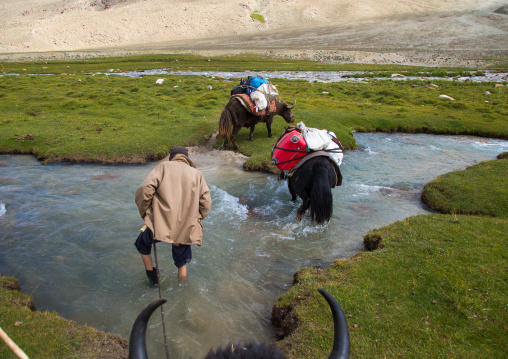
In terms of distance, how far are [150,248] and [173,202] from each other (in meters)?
0.93

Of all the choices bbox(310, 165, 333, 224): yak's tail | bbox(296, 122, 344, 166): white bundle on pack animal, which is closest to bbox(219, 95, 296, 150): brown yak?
bbox(296, 122, 344, 166): white bundle on pack animal

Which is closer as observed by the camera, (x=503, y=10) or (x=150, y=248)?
(x=150, y=248)

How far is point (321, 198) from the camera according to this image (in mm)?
6574

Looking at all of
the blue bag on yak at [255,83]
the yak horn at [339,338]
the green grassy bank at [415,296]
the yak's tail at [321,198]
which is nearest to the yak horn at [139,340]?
the yak horn at [339,338]

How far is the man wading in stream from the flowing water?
2.93 ft

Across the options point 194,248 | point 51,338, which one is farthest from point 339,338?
point 194,248

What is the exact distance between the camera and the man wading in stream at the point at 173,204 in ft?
14.6

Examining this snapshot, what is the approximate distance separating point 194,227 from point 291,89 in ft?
76.0

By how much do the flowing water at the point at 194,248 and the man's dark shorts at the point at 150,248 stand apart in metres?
0.56

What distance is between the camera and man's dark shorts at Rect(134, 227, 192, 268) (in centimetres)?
474

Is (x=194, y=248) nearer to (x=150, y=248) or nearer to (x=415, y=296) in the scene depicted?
(x=150, y=248)

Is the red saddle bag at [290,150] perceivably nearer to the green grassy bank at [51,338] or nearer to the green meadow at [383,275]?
the green meadow at [383,275]

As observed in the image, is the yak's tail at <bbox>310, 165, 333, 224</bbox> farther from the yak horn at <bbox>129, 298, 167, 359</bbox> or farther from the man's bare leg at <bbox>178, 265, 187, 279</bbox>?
the yak horn at <bbox>129, 298, 167, 359</bbox>

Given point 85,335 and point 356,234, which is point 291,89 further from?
point 85,335
